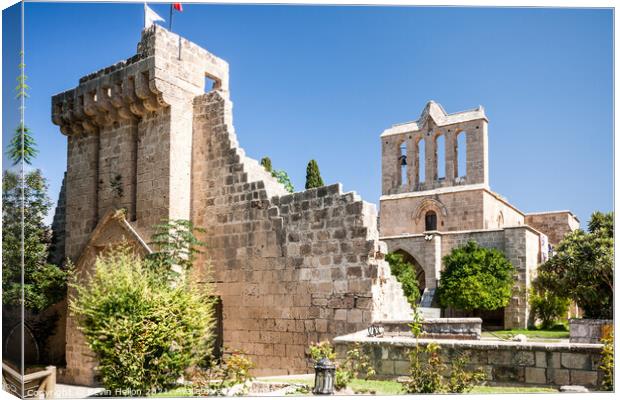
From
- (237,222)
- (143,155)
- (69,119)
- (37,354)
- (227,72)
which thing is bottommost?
(37,354)

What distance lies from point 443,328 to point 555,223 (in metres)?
24.0

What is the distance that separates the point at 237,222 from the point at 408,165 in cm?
2469

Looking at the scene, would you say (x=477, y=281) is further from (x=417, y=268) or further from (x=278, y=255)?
(x=278, y=255)

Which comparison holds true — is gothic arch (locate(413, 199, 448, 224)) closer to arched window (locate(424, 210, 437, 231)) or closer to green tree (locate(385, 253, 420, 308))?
arched window (locate(424, 210, 437, 231))

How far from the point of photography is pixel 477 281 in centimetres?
2555

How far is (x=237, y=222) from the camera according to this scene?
1213 cm

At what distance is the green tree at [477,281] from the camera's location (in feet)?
83.9

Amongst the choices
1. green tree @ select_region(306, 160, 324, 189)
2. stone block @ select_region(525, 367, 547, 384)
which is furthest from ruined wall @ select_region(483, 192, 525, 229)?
stone block @ select_region(525, 367, 547, 384)

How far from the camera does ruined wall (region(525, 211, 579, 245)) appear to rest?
101 ft

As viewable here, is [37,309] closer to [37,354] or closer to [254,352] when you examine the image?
[37,354]

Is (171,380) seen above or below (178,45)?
below

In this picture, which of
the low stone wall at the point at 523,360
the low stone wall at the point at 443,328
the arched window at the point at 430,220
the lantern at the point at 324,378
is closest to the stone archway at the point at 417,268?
the arched window at the point at 430,220

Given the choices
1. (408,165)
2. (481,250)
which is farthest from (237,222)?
(408,165)

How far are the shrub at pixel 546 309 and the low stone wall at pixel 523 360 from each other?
57.2 ft
